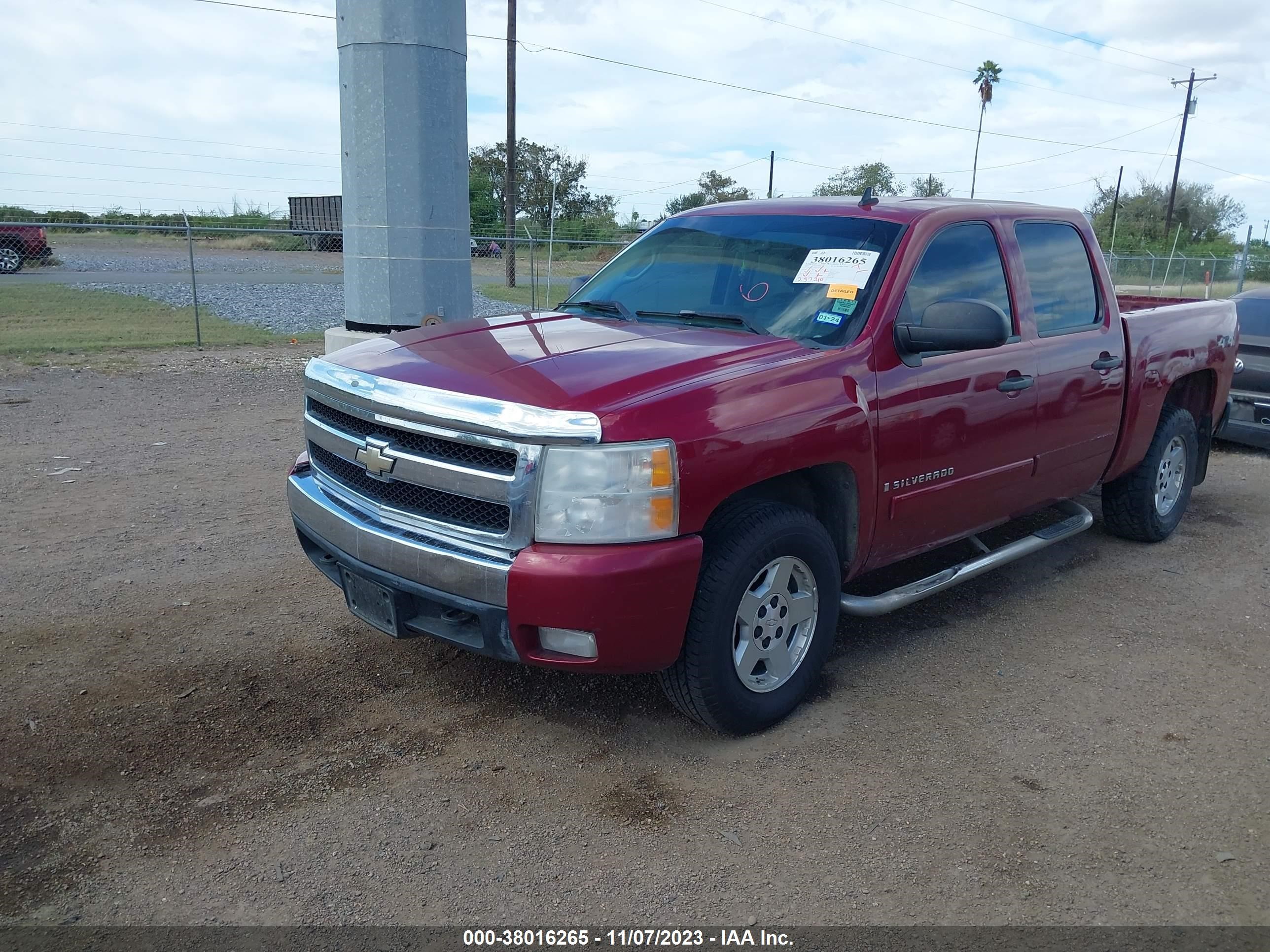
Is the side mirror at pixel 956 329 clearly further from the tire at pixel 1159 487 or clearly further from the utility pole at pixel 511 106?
the utility pole at pixel 511 106

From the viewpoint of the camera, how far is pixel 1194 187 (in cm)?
5522

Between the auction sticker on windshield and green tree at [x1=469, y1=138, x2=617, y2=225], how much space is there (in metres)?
37.5

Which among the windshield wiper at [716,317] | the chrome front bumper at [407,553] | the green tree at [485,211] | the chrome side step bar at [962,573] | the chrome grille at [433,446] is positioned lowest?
the chrome side step bar at [962,573]

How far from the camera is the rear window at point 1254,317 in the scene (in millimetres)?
8703

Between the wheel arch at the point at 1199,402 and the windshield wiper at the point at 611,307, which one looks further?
the wheel arch at the point at 1199,402

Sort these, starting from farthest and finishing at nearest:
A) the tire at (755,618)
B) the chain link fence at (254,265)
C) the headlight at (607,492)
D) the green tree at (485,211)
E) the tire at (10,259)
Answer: the green tree at (485,211) → the tire at (10,259) → the chain link fence at (254,265) → the tire at (755,618) → the headlight at (607,492)

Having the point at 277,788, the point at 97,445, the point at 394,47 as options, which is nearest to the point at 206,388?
the point at 97,445

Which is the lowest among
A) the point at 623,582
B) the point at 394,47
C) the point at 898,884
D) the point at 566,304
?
the point at 898,884

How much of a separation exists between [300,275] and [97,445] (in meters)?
16.7

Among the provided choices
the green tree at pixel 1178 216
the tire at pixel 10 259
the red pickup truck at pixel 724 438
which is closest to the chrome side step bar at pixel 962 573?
the red pickup truck at pixel 724 438

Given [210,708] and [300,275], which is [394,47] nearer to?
[210,708]

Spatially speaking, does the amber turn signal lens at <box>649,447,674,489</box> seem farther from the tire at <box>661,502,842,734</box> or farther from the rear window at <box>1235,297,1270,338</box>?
the rear window at <box>1235,297,1270,338</box>

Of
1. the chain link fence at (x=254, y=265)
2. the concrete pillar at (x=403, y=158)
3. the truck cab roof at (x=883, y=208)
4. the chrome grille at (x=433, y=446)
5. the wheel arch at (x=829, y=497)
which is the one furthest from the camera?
the chain link fence at (x=254, y=265)

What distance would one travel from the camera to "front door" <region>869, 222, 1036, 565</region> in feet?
13.1
